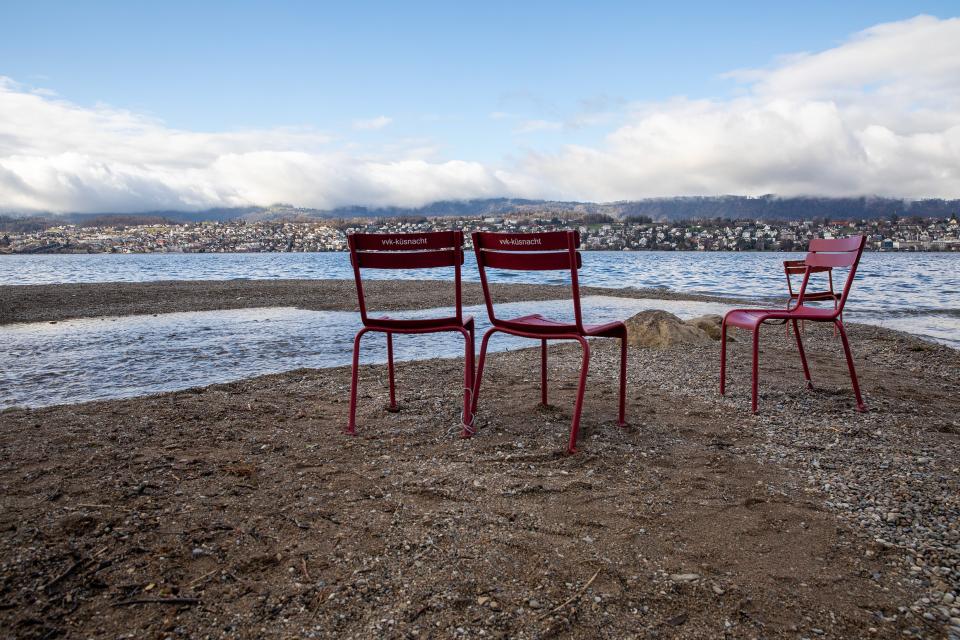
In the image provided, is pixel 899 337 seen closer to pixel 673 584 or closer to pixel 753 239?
pixel 673 584

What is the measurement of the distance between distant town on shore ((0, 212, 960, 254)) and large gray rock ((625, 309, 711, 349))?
9306 centimetres

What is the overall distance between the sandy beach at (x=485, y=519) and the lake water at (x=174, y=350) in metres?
1.64

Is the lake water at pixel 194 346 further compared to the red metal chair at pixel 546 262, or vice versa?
the lake water at pixel 194 346

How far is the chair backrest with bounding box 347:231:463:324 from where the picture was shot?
464 centimetres

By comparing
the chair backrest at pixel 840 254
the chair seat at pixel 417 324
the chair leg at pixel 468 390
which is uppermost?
the chair backrest at pixel 840 254

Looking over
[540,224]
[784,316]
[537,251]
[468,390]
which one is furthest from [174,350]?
[540,224]

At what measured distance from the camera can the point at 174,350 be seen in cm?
1039

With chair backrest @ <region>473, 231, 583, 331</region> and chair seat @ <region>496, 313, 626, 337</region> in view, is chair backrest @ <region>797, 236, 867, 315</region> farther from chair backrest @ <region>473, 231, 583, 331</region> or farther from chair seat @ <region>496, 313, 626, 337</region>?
chair backrest @ <region>473, 231, 583, 331</region>

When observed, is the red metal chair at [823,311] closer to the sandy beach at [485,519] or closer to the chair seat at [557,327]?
the sandy beach at [485,519]

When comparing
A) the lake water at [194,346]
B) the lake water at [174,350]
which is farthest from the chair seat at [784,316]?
the lake water at [194,346]

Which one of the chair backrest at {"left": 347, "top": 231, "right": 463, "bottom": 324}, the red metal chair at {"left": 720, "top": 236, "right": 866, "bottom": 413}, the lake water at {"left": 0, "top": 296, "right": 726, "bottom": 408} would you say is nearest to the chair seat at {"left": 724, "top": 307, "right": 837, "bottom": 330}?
the red metal chair at {"left": 720, "top": 236, "right": 866, "bottom": 413}

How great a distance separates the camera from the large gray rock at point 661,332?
1011cm

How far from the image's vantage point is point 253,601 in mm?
2533

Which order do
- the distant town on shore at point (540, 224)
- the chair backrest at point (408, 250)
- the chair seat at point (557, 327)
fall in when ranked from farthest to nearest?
the distant town on shore at point (540, 224)
the chair backrest at point (408, 250)
the chair seat at point (557, 327)
